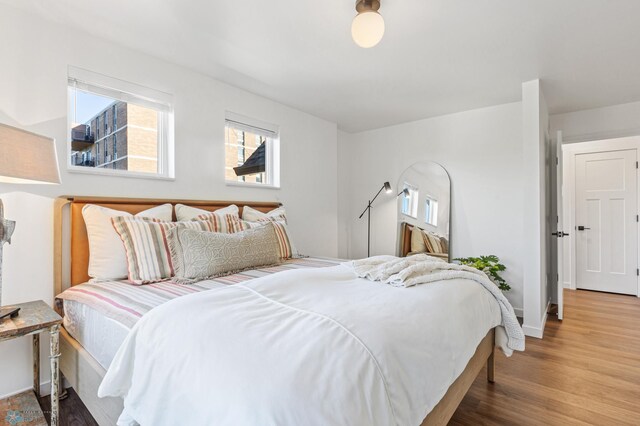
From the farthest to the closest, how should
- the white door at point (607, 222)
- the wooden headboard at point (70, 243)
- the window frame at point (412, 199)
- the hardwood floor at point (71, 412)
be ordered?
1. the white door at point (607, 222)
2. the window frame at point (412, 199)
3. the wooden headboard at point (70, 243)
4. the hardwood floor at point (71, 412)

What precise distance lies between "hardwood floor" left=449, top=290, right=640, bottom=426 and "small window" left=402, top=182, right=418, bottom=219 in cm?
187

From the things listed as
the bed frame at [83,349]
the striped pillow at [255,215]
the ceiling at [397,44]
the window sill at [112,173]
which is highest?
the ceiling at [397,44]

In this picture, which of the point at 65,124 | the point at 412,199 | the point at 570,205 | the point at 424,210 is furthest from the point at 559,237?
the point at 65,124

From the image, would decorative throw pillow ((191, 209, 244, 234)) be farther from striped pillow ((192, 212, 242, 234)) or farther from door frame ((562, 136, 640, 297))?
door frame ((562, 136, 640, 297))

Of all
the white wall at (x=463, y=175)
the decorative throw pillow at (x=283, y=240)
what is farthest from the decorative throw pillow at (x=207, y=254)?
the white wall at (x=463, y=175)

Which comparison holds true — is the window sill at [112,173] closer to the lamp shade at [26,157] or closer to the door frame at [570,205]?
the lamp shade at [26,157]

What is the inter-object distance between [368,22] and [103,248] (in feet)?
6.74

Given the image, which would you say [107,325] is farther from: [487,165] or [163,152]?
[487,165]

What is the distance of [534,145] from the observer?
2.86 meters

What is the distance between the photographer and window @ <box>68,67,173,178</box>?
7.21 ft

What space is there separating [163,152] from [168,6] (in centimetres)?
111

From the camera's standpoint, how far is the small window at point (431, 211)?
13.1 ft

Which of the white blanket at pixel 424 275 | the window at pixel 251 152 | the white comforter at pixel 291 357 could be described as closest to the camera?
the white comforter at pixel 291 357

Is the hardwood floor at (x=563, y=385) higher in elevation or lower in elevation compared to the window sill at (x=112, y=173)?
lower
